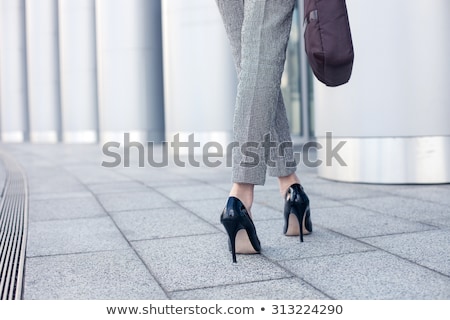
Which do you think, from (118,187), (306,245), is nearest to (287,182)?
(306,245)

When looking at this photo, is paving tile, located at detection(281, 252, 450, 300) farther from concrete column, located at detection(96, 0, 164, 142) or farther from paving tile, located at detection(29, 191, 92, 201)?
concrete column, located at detection(96, 0, 164, 142)

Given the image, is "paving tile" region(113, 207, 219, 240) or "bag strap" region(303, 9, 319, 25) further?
"paving tile" region(113, 207, 219, 240)

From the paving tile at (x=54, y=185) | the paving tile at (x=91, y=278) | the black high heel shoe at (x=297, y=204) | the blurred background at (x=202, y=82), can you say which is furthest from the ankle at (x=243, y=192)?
the paving tile at (x=54, y=185)

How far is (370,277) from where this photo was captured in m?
1.79

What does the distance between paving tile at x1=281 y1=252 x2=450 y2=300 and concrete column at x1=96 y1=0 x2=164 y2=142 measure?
10.8 m

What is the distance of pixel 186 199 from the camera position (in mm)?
3865

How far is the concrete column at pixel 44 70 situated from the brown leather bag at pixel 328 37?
18321 mm

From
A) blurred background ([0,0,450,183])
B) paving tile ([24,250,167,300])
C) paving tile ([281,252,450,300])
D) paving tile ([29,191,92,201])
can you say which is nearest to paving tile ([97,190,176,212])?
paving tile ([29,191,92,201])

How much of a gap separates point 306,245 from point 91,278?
0.87 metres

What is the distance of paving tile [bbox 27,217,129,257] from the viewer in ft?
7.93

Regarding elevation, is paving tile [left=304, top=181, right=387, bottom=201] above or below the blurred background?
below

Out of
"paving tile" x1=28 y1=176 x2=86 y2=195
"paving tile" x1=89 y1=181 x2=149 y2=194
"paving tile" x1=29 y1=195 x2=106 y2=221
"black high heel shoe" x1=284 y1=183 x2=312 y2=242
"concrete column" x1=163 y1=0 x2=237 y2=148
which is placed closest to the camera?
"black high heel shoe" x1=284 y1=183 x2=312 y2=242

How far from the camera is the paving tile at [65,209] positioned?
10.9ft

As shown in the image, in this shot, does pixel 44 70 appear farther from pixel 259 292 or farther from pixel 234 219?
pixel 259 292
